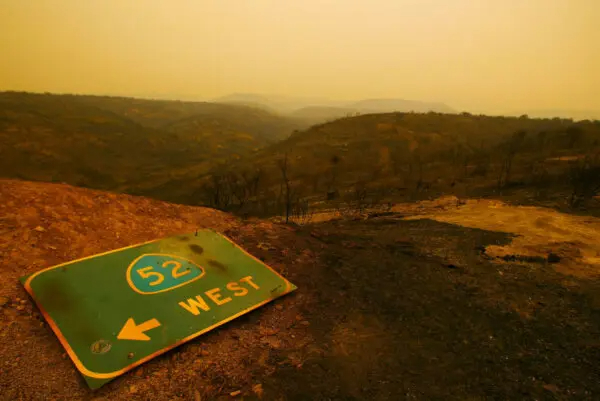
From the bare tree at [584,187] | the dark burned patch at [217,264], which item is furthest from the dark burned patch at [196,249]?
the bare tree at [584,187]

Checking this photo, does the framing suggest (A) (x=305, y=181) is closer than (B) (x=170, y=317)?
No

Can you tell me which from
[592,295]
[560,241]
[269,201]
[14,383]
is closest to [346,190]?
[269,201]

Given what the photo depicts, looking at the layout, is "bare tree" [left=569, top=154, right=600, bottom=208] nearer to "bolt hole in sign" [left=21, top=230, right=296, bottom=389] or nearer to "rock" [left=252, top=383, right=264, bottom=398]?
"bolt hole in sign" [left=21, top=230, right=296, bottom=389]

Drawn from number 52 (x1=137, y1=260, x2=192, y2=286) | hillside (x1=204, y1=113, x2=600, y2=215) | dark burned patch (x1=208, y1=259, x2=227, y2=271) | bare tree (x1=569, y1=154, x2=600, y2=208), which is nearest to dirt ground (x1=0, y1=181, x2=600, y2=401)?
dark burned patch (x1=208, y1=259, x2=227, y2=271)

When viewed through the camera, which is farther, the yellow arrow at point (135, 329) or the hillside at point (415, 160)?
the hillside at point (415, 160)

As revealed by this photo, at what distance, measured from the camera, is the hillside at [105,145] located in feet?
71.4

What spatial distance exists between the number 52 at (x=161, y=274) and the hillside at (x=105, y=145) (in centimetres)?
1518

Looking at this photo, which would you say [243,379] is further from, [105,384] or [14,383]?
[14,383]

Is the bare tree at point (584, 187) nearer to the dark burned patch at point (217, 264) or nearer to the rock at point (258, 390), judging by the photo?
the dark burned patch at point (217, 264)

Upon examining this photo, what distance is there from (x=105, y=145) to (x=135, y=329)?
3076 centimetres

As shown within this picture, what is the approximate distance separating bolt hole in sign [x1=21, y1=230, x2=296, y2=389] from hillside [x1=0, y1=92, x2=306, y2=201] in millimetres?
15119

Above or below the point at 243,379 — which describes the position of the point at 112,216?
above

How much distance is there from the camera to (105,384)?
2025 mm

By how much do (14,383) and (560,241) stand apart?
6.18 m
